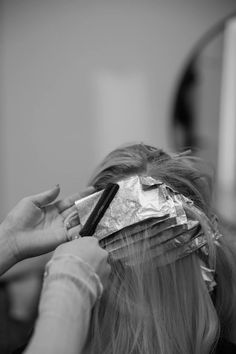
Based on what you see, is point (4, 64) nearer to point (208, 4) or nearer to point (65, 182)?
point (65, 182)

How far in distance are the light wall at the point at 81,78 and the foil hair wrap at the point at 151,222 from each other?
3.71ft

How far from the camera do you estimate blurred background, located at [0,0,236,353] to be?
6.29 ft

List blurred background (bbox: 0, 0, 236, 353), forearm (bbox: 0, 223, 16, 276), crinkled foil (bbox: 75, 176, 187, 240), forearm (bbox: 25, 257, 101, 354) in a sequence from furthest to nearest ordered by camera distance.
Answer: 1. blurred background (bbox: 0, 0, 236, 353)
2. forearm (bbox: 0, 223, 16, 276)
3. crinkled foil (bbox: 75, 176, 187, 240)
4. forearm (bbox: 25, 257, 101, 354)

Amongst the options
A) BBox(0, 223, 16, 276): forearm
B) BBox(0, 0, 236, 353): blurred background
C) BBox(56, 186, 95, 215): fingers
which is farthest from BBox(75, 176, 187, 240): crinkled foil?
BBox(0, 0, 236, 353): blurred background

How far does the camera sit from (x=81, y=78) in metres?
1.94

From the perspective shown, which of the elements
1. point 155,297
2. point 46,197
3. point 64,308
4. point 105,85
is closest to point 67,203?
point 46,197

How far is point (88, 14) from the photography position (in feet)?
6.31

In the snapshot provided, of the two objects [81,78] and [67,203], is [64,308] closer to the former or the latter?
[67,203]

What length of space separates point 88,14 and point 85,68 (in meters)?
0.24

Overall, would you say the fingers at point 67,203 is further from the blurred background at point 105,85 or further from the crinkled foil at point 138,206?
the blurred background at point 105,85

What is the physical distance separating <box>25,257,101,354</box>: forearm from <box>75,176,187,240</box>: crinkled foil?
0.17 m

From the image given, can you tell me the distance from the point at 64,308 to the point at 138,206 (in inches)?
10.8

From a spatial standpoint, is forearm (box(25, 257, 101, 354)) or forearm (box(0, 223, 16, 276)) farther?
forearm (box(0, 223, 16, 276))

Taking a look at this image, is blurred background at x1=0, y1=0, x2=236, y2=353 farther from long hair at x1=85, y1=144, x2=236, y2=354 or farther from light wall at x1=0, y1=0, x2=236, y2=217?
long hair at x1=85, y1=144, x2=236, y2=354
